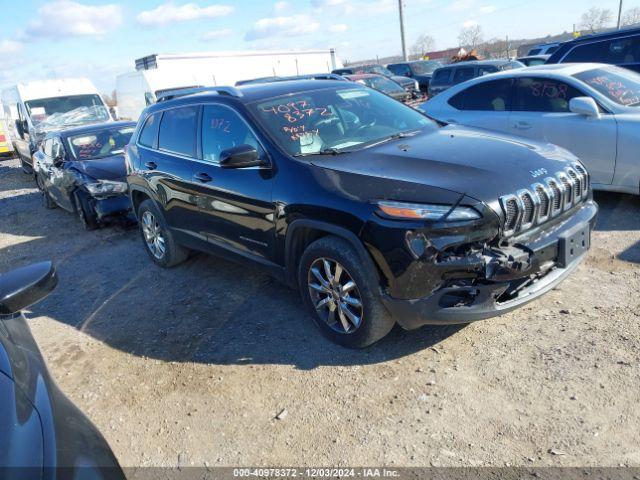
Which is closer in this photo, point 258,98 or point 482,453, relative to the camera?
point 482,453

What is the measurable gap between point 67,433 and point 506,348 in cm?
274

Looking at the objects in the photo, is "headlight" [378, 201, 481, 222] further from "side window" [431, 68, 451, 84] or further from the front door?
"side window" [431, 68, 451, 84]

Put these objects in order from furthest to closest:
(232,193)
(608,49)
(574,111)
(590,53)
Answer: (590,53), (608,49), (574,111), (232,193)

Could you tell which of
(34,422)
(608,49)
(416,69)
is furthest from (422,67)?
(34,422)

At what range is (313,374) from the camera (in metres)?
3.52

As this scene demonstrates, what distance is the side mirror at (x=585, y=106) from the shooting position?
566cm

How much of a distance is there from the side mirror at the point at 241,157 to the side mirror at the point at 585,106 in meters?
3.79

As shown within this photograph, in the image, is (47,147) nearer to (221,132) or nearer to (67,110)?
(67,110)

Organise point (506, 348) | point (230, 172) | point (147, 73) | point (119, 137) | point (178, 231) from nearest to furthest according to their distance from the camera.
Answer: point (506, 348), point (230, 172), point (178, 231), point (119, 137), point (147, 73)

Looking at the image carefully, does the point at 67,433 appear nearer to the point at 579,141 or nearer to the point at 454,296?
the point at 454,296

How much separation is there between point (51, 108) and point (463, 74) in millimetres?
11664

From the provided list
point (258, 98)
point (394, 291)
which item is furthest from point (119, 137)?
point (394, 291)

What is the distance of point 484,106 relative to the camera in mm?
6887

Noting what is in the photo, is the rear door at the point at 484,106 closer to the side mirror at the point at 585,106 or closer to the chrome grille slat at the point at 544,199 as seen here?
the side mirror at the point at 585,106
